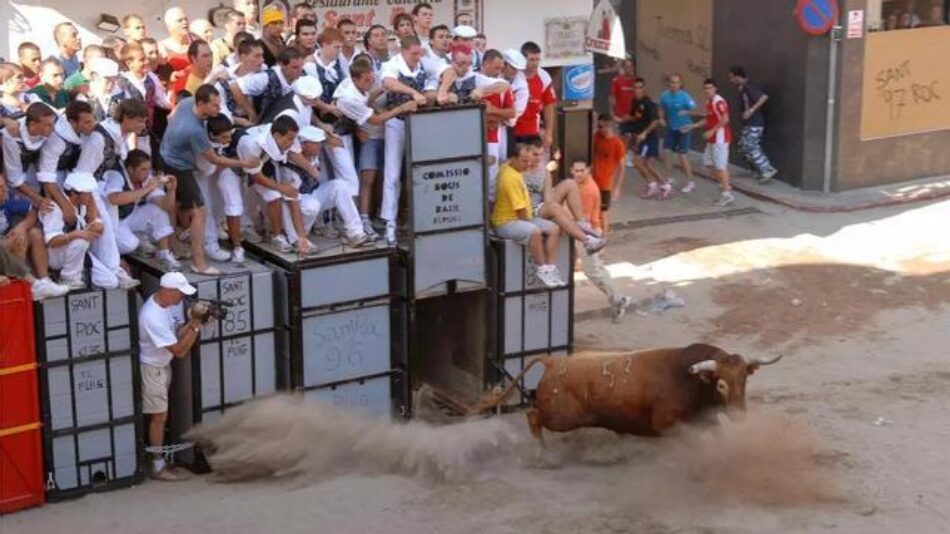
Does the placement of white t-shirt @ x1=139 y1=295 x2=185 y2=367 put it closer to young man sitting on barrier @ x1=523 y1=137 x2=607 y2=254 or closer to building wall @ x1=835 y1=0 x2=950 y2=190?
young man sitting on barrier @ x1=523 y1=137 x2=607 y2=254

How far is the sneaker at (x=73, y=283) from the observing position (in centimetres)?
1122

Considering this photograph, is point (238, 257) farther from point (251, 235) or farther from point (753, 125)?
point (753, 125)

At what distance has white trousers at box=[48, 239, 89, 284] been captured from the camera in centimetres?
1122

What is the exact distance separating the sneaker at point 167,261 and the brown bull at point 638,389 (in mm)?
3085

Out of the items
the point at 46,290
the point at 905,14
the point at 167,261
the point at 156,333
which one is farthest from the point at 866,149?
the point at 46,290

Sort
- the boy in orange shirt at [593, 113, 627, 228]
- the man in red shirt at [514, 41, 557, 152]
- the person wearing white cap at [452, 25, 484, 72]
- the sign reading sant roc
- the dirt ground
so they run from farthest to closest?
the boy in orange shirt at [593, 113, 627, 228], the man in red shirt at [514, 41, 557, 152], the person wearing white cap at [452, 25, 484, 72], the sign reading sant roc, the dirt ground

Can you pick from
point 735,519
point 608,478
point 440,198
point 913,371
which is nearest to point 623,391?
point 608,478

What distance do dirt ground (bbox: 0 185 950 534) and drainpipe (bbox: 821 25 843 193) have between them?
238 inches

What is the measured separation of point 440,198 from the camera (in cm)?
1286

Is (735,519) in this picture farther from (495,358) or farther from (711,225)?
(711,225)

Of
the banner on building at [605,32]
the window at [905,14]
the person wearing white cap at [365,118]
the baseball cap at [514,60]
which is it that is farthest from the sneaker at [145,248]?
the window at [905,14]

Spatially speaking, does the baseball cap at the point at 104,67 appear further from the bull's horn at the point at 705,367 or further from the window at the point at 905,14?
the window at the point at 905,14

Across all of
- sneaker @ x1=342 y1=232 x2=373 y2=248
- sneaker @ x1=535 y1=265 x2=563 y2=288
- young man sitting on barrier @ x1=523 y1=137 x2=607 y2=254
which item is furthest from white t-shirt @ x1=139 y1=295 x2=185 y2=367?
young man sitting on barrier @ x1=523 y1=137 x2=607 y2=254

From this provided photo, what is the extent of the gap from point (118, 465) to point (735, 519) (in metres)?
4.69
